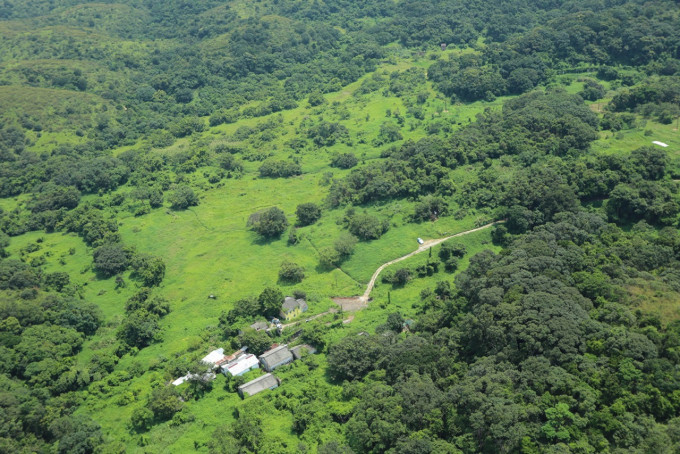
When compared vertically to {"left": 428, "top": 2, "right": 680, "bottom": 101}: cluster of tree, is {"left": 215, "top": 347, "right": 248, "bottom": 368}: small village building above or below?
below

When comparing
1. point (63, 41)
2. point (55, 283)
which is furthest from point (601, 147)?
point (63, 41)

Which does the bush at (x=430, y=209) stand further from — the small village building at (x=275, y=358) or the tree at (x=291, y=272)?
the small village building at (x=275, y=358)

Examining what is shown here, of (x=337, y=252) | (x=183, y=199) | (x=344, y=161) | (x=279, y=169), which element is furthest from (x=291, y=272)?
(x=344, y=161)

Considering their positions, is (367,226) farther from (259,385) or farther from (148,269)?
(148,269)

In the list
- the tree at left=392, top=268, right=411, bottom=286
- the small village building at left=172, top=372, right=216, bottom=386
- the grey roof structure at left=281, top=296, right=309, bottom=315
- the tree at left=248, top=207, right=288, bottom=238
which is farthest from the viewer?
the tree at left=248, top=207, right=288, bottom=238

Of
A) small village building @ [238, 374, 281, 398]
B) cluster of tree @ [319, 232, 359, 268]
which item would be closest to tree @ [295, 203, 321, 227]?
cluster of tree @ [319, 232, 359, 268]

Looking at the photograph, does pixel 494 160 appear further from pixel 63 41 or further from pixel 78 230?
pixel 63 41

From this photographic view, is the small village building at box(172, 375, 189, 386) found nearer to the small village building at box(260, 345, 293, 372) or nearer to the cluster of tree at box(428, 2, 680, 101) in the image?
the small village building at box(260, 345, 293, 372)
